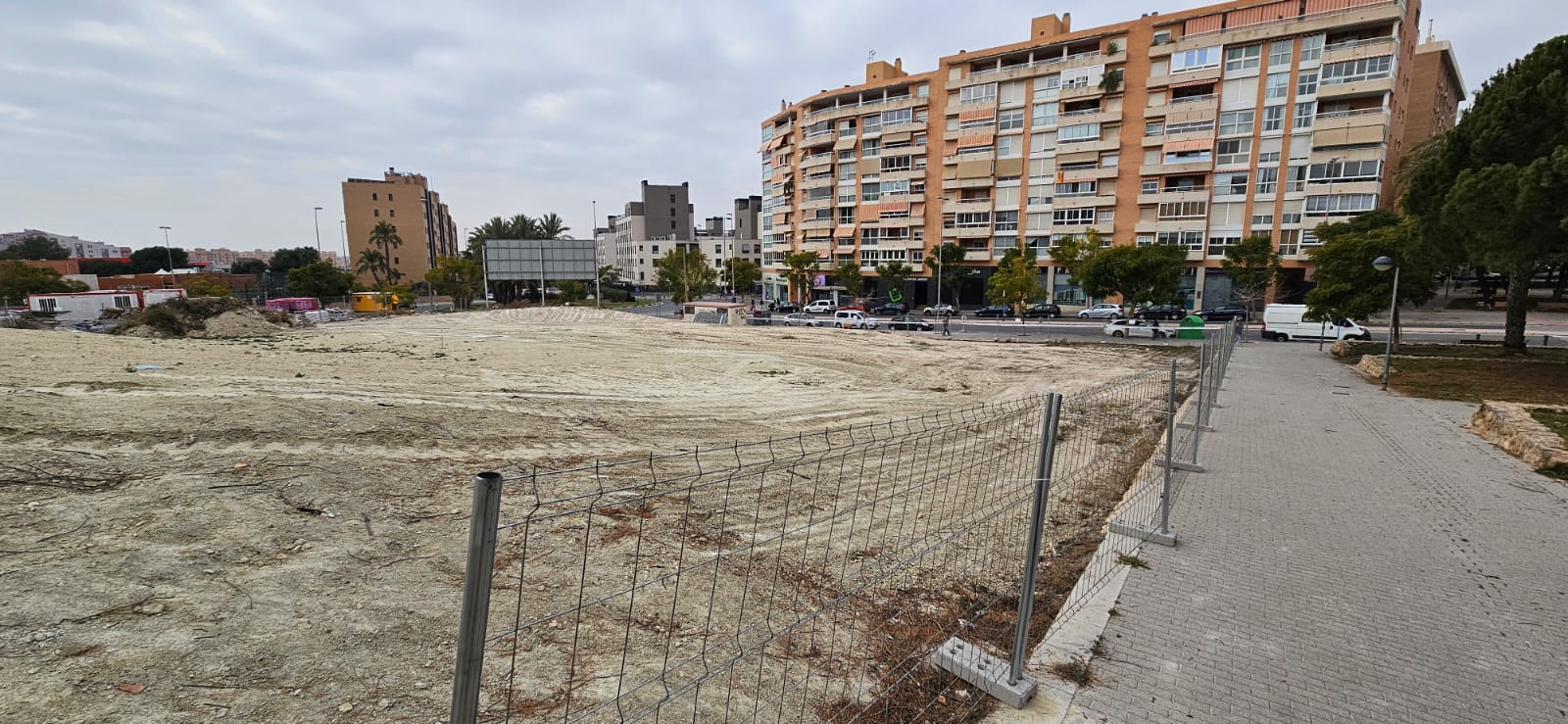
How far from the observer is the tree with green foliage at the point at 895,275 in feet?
203

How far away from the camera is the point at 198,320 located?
99.1 feet

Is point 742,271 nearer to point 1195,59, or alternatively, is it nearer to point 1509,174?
point 1195,59

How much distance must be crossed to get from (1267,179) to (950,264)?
23.8 meters

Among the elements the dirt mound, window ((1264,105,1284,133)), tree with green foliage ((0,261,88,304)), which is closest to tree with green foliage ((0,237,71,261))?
tree with green foliage ((0,261,88,304))

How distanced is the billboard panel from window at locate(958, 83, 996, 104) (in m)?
35.7

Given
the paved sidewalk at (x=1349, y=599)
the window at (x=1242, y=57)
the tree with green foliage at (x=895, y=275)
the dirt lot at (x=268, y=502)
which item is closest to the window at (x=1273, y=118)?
the window at (x=1242, y=57)

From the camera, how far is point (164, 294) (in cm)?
4569

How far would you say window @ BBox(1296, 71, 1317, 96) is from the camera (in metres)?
46.0

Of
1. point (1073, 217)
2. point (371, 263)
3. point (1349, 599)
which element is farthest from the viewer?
point (371, 263)

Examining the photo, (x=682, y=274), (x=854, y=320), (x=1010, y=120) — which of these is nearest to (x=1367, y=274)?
(x=854, y=320)

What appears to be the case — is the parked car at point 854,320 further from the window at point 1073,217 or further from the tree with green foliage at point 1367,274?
the window at point 1073,217

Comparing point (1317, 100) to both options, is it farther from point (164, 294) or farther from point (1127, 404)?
point (164, 294)

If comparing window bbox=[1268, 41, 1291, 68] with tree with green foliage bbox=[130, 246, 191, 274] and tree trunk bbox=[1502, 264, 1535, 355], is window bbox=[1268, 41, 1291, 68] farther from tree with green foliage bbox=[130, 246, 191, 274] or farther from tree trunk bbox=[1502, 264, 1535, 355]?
tree with green foliage bbox=[130, 246, 191, 274]

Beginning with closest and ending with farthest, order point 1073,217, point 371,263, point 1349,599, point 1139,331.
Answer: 1. point 1349,599
2. point 1139,331
3. point 1073,217
4. point 371,263
